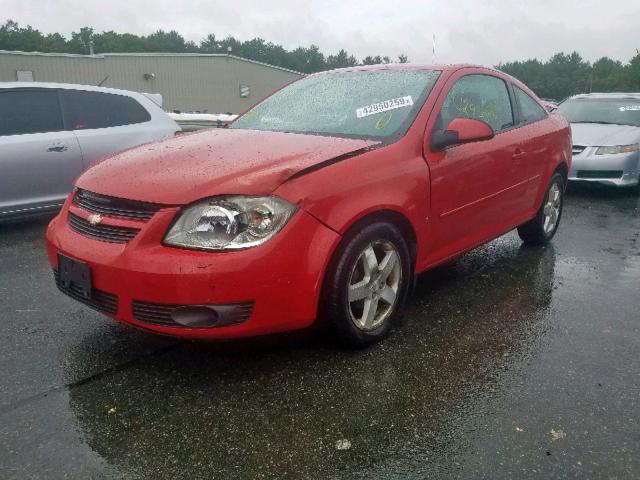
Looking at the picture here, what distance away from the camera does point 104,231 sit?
8.96 ft

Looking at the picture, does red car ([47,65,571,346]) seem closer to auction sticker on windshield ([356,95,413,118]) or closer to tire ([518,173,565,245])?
auction sticker on windshield ([356,95,413,118])

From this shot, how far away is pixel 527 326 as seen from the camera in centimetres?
348

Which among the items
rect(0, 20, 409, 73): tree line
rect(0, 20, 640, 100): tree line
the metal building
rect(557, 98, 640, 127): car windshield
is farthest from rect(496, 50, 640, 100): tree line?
rect(557, 98, 640, 127): car windshield

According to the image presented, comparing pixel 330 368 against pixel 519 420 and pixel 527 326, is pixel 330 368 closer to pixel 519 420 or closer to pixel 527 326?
pixel 519 420

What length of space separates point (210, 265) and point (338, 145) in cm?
105

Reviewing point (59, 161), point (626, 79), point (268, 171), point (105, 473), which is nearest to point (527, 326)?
point (268, 171)

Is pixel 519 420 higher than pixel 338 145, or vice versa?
pixel 338 145

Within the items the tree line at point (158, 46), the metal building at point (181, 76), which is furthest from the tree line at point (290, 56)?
the metal building at point (181, 76)

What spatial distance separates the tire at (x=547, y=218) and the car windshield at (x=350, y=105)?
1963 millimetres

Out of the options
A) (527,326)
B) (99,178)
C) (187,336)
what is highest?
(99,178)

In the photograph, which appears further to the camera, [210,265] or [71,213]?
[71,213]

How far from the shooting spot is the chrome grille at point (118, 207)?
8.58 feet

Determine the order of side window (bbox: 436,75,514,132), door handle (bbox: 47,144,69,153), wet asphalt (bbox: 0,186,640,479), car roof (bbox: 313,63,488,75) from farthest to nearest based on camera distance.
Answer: door handle (bbox: 47,144,69,153) → car roof (bbox: 313,63,488,75) → side window (bbox: 436,75,514,132) → wet asphalt (bbox: 0,186,640,479)

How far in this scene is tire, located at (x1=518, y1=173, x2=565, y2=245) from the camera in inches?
200
